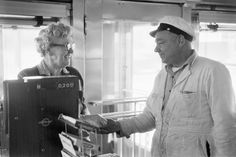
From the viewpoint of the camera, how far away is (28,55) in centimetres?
332

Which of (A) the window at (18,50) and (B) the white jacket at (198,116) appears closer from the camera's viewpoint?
(B) the white jacket at (198,116)

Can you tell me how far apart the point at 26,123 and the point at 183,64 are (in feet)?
4.05

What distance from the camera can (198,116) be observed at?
1.86 metres

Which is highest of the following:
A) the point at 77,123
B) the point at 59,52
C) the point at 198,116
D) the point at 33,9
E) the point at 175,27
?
the point at 33,9

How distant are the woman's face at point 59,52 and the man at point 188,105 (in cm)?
43

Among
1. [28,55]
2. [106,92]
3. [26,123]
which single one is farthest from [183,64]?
[106,92]

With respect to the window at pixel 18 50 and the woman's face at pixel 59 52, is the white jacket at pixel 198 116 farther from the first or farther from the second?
the window at pixel 18 50

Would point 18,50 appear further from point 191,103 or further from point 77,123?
point 77,123

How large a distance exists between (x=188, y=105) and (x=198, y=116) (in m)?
0.09

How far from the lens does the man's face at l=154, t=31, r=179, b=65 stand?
1923 millimetres

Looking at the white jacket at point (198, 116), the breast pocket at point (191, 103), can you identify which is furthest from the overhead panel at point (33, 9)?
the breast pocket at point (191, 103)

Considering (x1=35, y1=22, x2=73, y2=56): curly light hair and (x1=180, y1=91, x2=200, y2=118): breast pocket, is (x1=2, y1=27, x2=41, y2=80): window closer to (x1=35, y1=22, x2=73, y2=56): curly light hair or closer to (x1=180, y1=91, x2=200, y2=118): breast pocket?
(x1=35, y1=22, x2=73, y2=56): curly light hair

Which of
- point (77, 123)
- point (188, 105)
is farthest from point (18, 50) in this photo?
point (77, 123)

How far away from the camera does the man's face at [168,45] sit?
192 centimetres
